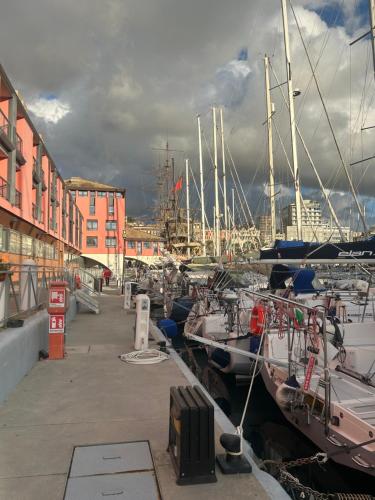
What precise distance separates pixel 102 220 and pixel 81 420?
2629 inches

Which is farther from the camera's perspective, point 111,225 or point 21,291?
point 111,225

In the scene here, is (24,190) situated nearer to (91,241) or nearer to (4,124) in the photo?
(4,124)

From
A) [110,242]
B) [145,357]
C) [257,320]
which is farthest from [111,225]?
[145,357]

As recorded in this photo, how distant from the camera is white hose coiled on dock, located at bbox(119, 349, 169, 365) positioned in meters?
8.82

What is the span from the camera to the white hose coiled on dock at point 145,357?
28.9 ft

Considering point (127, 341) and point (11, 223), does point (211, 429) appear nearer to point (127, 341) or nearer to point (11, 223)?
point (127, 341)

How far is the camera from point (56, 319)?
875cm

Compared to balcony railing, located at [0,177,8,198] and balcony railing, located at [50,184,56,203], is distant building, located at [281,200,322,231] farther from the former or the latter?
balcony railing, located at [50,184,56,203]

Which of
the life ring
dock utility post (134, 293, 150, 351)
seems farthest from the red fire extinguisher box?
the life ring

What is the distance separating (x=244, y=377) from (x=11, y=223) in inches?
750

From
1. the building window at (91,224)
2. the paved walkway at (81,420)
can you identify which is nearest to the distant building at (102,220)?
the building window at (91,224)

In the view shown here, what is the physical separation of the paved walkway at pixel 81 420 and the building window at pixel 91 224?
205 ft

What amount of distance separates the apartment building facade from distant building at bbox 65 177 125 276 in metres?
28.6

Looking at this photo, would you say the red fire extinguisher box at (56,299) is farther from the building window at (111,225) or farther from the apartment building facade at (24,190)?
the building window at (111,225)
